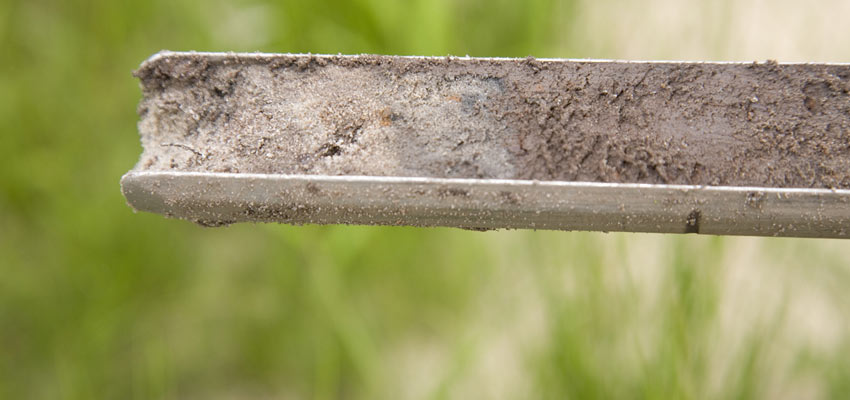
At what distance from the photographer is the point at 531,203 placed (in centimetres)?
23

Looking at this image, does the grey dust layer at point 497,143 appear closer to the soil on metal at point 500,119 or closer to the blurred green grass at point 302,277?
the soil on metal at point 500,119

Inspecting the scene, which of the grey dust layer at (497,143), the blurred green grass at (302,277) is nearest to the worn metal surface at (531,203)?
the grey dust layer at (497,143)

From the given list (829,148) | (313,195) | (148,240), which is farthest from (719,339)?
(148,240)

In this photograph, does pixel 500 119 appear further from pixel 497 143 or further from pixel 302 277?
pixel 302 277

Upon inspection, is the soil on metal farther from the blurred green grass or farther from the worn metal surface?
the blurred green grass

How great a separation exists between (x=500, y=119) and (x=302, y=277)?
0.52 m

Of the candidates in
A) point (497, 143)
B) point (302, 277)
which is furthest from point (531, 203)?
point (302, 277)

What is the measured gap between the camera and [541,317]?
694 millimetres

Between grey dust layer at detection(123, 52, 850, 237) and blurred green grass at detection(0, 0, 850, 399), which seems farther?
blurred green grass at detection(0, 0, 850, 399)

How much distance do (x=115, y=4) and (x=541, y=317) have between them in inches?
25.5

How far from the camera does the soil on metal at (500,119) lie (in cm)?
25

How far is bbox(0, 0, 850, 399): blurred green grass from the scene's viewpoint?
0.60 metres

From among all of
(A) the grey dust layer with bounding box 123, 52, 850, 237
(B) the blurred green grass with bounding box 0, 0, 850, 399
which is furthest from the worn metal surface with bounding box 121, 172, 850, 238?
(B) the blurred green grass with bounding box 0, 0, 850, 399

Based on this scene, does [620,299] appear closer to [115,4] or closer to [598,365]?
[598,365]
